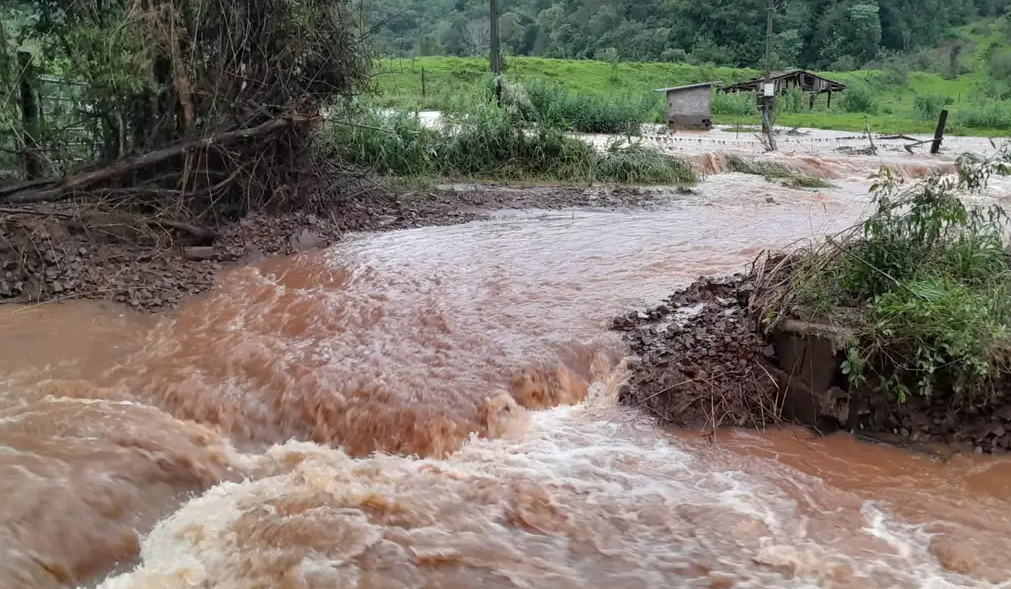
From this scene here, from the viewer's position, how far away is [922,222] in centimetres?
553

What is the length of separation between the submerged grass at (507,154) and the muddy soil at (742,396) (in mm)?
7431

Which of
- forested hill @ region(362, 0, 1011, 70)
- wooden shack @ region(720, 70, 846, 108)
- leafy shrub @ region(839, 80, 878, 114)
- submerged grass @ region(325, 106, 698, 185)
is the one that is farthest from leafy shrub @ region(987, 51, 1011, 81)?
submerged grass @ region(325, 106, 698, 185)

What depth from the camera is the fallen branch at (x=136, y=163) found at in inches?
305

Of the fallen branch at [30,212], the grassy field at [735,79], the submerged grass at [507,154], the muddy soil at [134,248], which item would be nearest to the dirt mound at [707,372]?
the muddy soil at [134,248]

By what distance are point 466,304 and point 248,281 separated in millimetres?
2311

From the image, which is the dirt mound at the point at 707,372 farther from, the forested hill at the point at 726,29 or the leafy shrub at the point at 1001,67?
the leafy shrub at the point at 1001,67

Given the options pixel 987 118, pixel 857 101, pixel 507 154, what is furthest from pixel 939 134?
pixel 857 101

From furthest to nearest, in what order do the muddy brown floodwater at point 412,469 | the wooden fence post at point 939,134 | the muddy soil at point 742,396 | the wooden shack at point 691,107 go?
the wooden shack at point 691,107, the wooden fence post at point 939,134, the muddy soil at point 742,396, the muddy brown floodwater at point 412,469

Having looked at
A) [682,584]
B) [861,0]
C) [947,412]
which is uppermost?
[861,0]

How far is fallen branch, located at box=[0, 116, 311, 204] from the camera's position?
7742 millimetres

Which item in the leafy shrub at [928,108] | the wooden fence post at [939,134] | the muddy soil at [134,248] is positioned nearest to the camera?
the muddy soil at [134,248]

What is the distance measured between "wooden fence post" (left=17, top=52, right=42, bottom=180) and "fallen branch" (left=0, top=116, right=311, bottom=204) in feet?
1.60

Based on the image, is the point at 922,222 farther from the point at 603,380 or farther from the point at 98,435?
the point at 98,435

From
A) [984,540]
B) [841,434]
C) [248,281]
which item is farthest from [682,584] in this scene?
[248,281]
